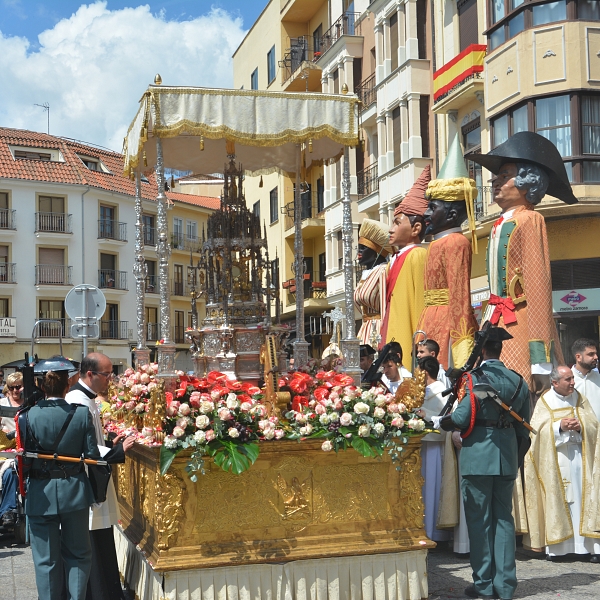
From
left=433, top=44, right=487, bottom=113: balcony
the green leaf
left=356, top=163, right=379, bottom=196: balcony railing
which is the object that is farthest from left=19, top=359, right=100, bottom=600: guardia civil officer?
left=356, top=163, right=379, bottom=196: balcony railing

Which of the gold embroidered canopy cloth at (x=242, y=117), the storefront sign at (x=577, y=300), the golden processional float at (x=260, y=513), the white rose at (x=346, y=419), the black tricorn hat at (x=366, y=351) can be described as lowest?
the golden processional float at (x=260, y=513)

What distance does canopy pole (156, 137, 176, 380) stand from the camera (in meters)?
6.95

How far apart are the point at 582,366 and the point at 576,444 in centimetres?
69

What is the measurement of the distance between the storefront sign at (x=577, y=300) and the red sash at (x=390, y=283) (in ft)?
32.6

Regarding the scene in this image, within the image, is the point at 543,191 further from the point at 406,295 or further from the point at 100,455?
the point at 100,455

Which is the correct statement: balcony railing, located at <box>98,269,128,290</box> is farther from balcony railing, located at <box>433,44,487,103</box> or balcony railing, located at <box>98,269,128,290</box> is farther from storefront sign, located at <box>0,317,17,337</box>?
balcony railing, located at <box>433,44,487,103</box>

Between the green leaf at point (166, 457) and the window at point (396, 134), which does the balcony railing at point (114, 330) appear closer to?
the window at point (396, 134)

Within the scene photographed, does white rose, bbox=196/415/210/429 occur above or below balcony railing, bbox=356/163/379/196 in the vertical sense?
below

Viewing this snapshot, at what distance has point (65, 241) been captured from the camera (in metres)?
43.5

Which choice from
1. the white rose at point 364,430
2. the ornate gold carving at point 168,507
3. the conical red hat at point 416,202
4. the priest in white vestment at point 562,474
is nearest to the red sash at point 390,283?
the conical red hat at point 416,202

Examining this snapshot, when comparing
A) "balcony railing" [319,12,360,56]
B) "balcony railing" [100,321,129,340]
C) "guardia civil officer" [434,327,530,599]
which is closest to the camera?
"guardia civil officer" [434,327,530,599]

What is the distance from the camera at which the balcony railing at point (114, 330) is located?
147ft

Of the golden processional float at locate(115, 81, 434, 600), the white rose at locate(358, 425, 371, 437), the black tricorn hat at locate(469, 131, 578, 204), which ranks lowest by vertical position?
the golden processional float at locate(115, 81, 434, 600)

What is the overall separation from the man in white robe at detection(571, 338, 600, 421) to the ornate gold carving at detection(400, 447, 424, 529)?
2288 millimetres
